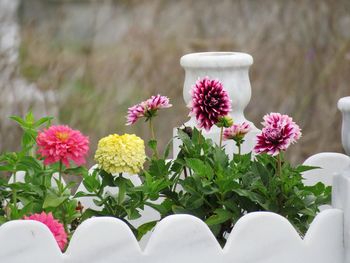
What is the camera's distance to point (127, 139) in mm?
1843

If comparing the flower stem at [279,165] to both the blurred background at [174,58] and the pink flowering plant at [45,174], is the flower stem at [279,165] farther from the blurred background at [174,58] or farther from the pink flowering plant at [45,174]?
the blurred background at [174,58]

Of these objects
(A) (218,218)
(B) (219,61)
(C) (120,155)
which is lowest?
(A) (218,218)

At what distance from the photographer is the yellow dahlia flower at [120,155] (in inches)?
72.1

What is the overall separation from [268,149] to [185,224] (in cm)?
27

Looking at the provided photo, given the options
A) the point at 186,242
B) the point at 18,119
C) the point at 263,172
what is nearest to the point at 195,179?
the point at 263,172

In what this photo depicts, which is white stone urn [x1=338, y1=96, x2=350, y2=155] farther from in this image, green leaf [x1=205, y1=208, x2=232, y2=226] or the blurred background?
the blurred background

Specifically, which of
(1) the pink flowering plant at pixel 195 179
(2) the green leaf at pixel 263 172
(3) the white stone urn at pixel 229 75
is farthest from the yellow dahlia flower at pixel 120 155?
(3) the white stone urn at pixel 229 75

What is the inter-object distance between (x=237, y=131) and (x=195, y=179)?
155 millimetres

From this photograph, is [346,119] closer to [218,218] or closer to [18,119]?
[218,218]

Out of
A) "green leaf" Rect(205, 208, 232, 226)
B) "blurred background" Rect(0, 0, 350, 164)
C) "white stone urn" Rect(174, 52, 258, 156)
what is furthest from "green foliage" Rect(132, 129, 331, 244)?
"blurred background" Rect(0, 0, 350, 164)

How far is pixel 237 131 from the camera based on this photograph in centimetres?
193

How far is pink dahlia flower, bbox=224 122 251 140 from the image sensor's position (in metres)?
1.93

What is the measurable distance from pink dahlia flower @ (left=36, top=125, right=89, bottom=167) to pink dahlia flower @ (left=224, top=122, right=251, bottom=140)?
0.94 feet

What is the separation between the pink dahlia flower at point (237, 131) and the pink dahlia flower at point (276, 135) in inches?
3.8
